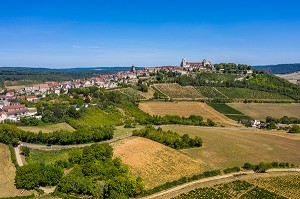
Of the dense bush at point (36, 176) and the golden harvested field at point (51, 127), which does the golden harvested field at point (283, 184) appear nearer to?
the dense bush at point (36, 176)

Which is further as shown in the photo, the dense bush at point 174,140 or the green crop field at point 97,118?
the green crop field at point 97,118

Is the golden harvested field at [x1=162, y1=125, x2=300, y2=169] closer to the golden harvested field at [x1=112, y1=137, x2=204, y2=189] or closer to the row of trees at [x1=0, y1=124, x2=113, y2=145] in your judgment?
the golden harvested field at [x1=112, y1=137, x2=204, y2=189]

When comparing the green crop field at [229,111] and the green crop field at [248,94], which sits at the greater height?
the green crop field at [248,94]

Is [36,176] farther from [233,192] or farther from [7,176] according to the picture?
[233,192]

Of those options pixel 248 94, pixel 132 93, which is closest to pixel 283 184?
pixel 132 93

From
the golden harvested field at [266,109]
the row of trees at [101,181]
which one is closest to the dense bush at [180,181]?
the row of trees at [101,181]

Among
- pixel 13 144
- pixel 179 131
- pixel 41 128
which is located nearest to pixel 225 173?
pixel 179 131
